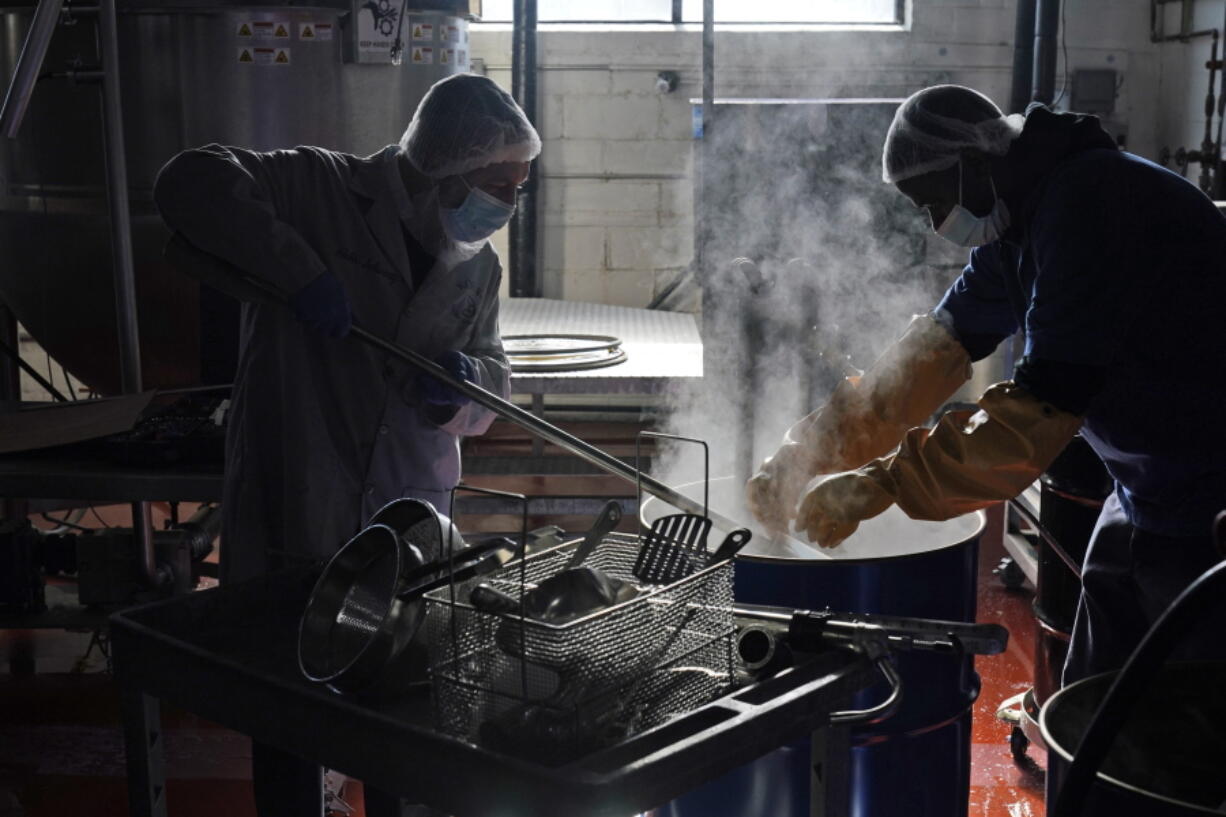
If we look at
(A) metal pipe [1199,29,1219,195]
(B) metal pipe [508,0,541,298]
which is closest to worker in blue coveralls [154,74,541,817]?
(B) metal pipe [508,0,541,298]

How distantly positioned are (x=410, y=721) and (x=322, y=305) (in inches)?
31.3

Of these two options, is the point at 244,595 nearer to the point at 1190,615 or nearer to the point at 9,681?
the point at 1190,615

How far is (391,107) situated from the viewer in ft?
9.47

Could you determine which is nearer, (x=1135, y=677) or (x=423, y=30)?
(x=1135, y=677)

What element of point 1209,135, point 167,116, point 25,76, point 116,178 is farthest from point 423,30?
point 1209,135

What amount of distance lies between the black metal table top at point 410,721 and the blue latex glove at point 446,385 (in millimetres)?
562

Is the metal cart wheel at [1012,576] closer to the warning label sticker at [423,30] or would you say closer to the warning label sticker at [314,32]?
the warning label sticker at [423,30]

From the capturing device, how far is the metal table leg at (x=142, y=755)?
1.35 metres

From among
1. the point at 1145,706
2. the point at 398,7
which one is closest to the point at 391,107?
the point at 398,7

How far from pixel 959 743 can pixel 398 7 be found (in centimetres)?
198

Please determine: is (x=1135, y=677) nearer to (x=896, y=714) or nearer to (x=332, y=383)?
(x=896, y=714)

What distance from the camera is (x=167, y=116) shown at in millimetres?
2791

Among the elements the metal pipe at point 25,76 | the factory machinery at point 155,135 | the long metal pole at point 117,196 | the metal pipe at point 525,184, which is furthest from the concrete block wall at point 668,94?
the metal pipe at point 25,76

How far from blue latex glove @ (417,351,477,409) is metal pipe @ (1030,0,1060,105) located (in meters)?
3.05
